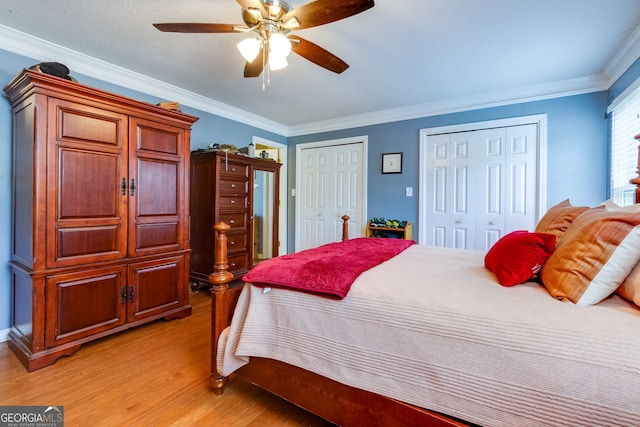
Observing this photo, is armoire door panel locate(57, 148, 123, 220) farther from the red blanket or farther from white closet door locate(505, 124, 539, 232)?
white closet door locate(505, 124, 539, 232)

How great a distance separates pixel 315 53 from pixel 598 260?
6.12 ft

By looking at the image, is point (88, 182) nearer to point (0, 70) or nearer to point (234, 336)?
point (0, 70)

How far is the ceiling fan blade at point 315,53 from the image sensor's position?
1802mm

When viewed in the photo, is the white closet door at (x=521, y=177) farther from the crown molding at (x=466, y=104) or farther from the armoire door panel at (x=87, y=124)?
the armoire door panel at (x=87, y=124)

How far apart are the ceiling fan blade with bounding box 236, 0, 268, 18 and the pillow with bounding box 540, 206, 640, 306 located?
1867 millimetres

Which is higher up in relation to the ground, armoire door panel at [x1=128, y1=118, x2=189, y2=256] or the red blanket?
armoire door panel at [x1=128, y1=118, x2=189, y2=256]

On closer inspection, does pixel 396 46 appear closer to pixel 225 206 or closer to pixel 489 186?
pixel 489 186

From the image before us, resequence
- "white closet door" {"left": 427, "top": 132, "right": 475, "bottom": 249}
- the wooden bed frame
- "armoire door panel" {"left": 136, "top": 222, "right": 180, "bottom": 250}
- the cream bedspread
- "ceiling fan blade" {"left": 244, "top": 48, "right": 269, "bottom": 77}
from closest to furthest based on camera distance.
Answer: the cream bedspread, the wooden bed frame, "ceiling fan blade" {"left": 244, "top": 48, "right": 269, "bottom": 77}, "armoire door panel" {"left": 136, "top": 222, "right": 180, "bottom": 250}, "white closet door" {"left": 427, "top": 132, "right": 475, "bottom": 249}

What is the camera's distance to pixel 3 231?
7.06ft

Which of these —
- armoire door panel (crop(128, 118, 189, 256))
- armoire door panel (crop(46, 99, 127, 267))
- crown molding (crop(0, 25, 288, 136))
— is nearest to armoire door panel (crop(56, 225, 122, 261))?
armoire door panel (crop(46, 99, 127, 267))

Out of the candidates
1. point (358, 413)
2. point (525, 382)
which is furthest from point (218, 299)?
point (525, 382)

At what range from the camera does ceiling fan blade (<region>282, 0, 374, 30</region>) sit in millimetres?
1404

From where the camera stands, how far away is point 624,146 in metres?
2.52

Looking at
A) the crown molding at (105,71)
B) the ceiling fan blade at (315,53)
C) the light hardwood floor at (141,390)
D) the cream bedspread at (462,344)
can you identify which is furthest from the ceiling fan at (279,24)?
the light hardwood floor at (141,390)
